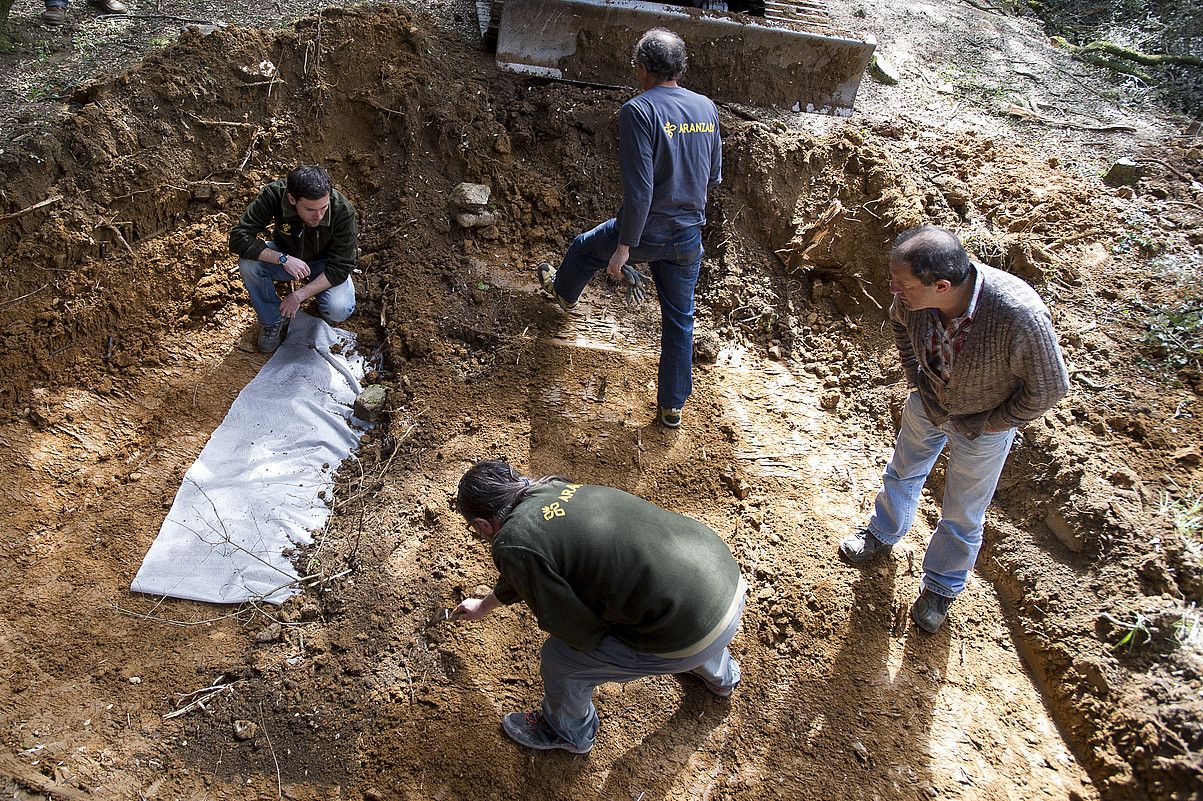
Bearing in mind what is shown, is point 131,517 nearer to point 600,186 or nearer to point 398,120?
point 398,120

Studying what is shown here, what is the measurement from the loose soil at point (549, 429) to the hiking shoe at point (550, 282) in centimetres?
11

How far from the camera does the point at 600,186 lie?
5.23 meters

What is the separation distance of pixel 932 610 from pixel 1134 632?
0.81 m

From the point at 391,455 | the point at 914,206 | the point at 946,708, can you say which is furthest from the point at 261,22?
the point at 946,708

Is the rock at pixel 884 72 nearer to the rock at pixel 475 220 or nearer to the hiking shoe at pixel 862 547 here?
the rock at pixel 475 220

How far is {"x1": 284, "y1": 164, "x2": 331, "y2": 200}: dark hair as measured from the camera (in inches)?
150

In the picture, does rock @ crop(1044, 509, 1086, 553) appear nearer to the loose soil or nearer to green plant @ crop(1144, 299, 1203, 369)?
the loose soil

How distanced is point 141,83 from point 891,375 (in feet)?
17.0

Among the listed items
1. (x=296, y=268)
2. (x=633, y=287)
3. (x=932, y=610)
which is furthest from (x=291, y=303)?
(x=932, y=610)

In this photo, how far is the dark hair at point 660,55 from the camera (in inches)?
138

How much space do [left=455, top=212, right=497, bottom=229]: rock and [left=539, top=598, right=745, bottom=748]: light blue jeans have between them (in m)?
3.10

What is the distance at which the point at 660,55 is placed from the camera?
352 cm

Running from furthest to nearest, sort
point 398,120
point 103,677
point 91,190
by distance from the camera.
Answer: point 398,120, point 91,190, point 103,677

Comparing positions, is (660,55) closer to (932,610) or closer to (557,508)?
(557,508)
